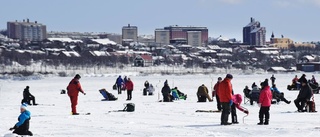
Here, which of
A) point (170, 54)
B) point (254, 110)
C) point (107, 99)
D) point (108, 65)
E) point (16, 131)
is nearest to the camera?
point (16, 131)

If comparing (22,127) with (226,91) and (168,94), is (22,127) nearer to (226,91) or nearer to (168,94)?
(226,91)

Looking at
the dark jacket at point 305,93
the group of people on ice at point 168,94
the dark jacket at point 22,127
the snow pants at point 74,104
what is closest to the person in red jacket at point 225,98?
the dark jacket at point 22,127

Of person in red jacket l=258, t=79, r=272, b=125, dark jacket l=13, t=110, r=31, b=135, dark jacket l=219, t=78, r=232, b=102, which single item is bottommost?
dark jacket l=13, t=110, r=31, b=135

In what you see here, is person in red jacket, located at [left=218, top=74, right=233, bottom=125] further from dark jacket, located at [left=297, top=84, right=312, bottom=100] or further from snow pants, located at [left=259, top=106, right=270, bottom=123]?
dark jacket, located at [left=297, top=84, right=312, bottom=100]

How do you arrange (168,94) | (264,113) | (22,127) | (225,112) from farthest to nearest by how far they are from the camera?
(168,94)
(264,113)
(225,112)
(22,127)

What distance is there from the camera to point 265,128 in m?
14.4

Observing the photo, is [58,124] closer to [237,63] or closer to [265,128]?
[265,128]

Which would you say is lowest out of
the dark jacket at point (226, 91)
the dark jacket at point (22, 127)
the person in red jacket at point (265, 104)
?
the dark jacket at point (22, 127)

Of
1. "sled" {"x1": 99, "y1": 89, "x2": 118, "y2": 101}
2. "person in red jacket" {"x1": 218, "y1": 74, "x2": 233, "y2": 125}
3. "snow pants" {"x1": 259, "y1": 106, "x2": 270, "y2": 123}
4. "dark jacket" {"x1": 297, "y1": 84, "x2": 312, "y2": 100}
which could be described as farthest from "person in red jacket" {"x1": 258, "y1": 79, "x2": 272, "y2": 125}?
"sled" {"x1": 99, "y1": 89, "x2": 118, "y2": 101}

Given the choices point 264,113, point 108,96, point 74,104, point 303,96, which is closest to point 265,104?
point 264,113

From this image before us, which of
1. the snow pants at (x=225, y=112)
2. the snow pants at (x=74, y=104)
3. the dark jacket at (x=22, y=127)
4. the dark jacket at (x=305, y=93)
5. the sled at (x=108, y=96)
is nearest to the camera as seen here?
the dark jacket at (x=22, y=127)

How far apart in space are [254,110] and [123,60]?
13892 cm

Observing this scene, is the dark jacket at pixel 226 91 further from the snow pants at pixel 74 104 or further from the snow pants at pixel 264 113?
the snow pants at pixel 74 104

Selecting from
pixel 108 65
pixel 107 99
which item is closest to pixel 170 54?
pixel 108 65
